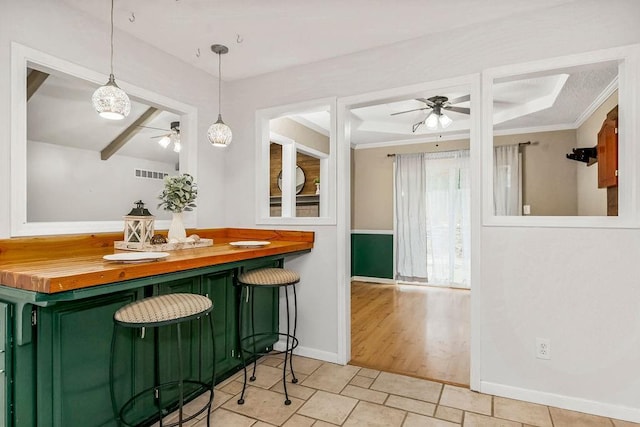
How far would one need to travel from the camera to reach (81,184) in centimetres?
505

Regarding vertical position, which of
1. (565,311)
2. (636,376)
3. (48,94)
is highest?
(48,94)

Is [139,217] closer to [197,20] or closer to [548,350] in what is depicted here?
[197,20]

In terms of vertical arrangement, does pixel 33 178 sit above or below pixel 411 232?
above

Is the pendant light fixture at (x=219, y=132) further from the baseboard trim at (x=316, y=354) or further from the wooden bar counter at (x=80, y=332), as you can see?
the baseboard trim at (x=316, y=354)

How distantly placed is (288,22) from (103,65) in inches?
49.5

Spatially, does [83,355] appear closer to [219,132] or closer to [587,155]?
[219,132]

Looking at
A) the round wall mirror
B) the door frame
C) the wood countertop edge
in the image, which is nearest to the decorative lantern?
the wood countertop edge

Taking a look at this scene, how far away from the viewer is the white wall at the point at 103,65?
1825 mm

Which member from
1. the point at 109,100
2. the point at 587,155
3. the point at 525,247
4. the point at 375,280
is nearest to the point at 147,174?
the point at 375,280

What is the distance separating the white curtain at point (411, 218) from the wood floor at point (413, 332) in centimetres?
50

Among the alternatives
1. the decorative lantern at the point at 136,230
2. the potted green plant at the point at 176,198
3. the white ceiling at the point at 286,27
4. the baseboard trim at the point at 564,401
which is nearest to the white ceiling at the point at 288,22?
the white ceiling at the point at 286,27

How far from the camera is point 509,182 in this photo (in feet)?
17.5

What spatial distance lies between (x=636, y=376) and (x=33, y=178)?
247 inches

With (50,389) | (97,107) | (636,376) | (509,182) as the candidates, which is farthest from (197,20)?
(509,182)
